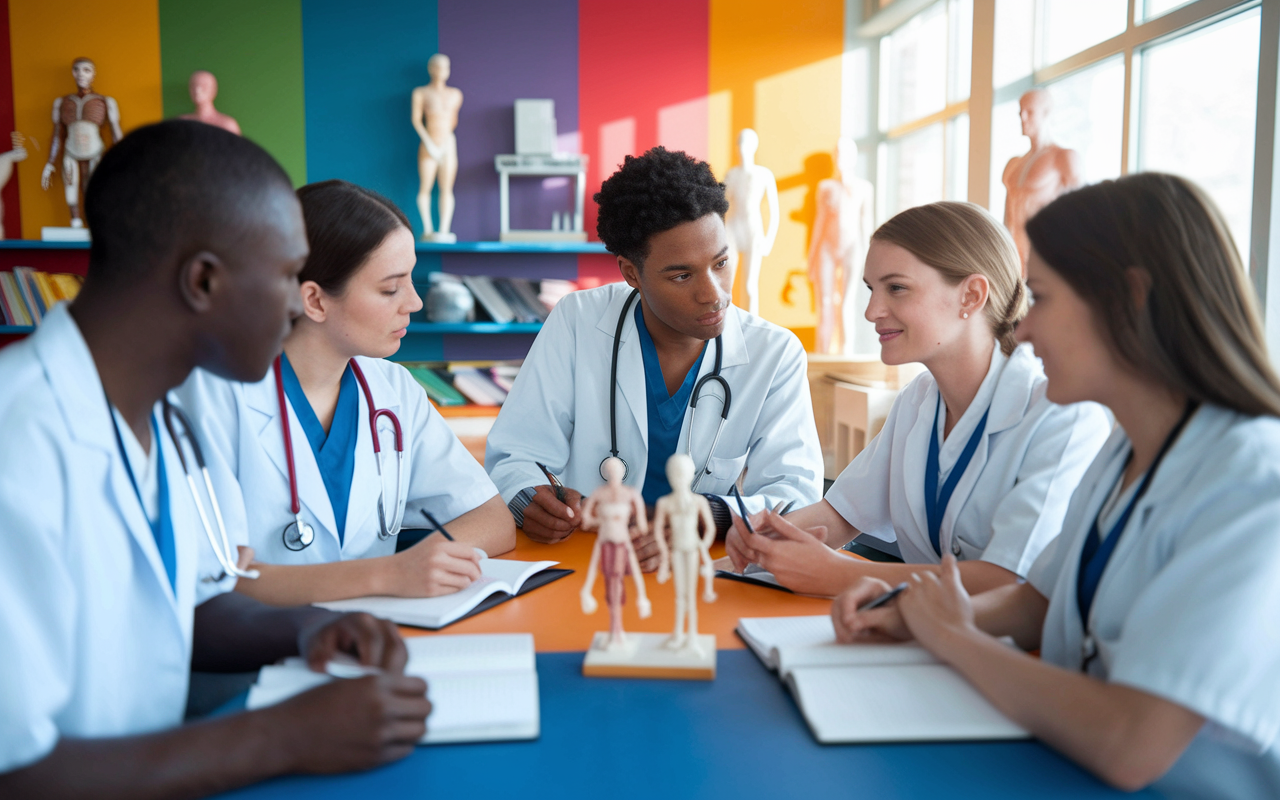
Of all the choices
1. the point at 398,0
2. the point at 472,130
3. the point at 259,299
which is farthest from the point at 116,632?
the point at 398,0

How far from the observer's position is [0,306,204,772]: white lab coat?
77 centimetres

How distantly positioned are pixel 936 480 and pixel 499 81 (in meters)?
4.25

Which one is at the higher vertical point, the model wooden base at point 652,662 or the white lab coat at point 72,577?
the white lab coat at point 72,577

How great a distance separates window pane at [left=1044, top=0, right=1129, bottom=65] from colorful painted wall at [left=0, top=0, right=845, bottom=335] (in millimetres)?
1559

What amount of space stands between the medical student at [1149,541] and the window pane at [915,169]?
13.1ft

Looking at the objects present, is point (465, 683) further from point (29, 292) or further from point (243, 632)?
point (29, 292)

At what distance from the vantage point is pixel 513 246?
4793 millimetres

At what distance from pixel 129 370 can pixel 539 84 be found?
4594 mm

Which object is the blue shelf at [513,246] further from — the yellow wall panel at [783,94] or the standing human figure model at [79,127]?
the standing human figure model at [79,127]

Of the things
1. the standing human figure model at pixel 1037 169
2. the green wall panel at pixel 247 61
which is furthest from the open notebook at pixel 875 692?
the green wall panel at pixel 247 61

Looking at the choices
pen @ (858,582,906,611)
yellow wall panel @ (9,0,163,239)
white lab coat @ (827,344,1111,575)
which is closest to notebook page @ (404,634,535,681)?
pen @ (858,582,906,611)

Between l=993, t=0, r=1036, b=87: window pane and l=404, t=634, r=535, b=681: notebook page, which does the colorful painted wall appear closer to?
l=993, t=0, r=1036, b=87: window pane

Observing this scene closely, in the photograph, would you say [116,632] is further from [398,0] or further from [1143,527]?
[398,0]

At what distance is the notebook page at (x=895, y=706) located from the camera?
36.2 inches
